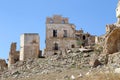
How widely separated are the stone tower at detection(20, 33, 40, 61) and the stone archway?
40.1ft

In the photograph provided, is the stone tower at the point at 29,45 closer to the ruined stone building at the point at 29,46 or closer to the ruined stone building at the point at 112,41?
the ruined stone building at the point at 29,46

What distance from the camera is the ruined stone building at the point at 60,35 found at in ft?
165

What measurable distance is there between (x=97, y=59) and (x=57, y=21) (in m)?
25.9

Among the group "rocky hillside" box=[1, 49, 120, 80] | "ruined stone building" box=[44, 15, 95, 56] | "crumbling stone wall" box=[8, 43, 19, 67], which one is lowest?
"rocky hillside" box=[1, 49, 120, 80]

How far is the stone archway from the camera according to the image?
94.0 feet

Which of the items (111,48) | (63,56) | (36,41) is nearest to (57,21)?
(36,41)

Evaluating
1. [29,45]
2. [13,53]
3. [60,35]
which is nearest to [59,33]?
[60,35]

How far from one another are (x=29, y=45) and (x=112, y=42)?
13.2 meters

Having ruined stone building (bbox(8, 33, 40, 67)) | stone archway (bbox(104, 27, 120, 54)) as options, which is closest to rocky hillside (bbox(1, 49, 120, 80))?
stone archway (bbox(104, 27, 120, 54))

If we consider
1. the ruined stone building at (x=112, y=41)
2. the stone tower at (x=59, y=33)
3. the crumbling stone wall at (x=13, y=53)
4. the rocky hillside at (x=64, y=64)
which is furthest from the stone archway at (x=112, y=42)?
the stone tower at (x=59, y=33)

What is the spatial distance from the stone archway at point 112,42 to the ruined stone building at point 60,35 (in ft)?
68.2

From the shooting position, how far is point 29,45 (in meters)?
40.0

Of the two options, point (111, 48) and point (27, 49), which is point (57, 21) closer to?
point (27, 49)

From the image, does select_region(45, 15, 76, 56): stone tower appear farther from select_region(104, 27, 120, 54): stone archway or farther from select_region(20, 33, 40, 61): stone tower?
select_region(104, 27, 120, 54): stone archway
